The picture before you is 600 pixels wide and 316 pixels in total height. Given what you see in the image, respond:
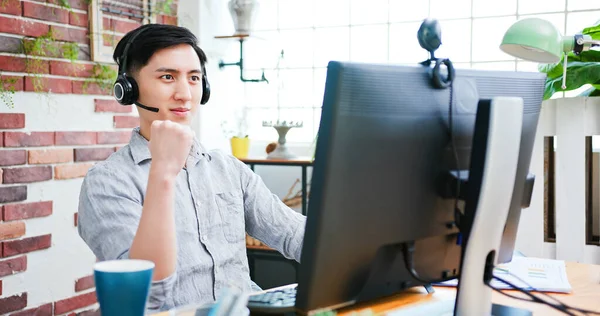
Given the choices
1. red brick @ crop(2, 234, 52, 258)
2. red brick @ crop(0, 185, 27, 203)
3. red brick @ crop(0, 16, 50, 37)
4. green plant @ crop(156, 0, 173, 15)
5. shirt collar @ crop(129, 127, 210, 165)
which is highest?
green plant @ crop(156, 0, 173, 15)

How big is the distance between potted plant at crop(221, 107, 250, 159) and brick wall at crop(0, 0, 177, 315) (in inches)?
28.3

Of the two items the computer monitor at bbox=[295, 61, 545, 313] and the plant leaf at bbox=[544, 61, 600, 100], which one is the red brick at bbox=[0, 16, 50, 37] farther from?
the plant leaf at bbox=[544, 61, 600, 100]

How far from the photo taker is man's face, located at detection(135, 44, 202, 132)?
1.54m

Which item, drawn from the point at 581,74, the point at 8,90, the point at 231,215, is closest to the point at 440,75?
the point at 231,215

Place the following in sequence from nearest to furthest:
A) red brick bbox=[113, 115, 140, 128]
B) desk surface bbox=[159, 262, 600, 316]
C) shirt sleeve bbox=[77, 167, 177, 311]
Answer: desk surface bbox=[159, 262, 600, 316], shirt sleeve bbox=[77, 167, 177, 311], red brick bbox=[113, 115, 140, 128]

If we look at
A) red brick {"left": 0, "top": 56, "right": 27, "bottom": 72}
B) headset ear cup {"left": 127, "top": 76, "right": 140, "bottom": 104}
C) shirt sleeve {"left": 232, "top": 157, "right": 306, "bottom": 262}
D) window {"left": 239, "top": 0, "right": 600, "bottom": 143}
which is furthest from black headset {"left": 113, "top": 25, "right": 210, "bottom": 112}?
window {"left": 239, "top": 0, "right": 600, "bottom": 143}

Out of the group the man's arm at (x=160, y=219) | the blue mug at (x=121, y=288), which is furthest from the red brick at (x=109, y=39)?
the blue mug at (x=121, y=288)

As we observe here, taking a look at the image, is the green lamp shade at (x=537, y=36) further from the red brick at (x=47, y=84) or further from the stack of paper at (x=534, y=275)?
the red brick at (x=47, y=84)

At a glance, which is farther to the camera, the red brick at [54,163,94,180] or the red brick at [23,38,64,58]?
the red brick at [54,163,94,180]

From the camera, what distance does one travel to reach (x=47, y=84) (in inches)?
98.3

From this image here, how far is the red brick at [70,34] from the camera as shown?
2.55 metres

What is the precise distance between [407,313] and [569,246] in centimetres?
171

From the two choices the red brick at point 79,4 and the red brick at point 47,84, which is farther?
the red brick at point 79,4

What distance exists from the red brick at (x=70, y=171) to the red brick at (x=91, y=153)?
3cm
